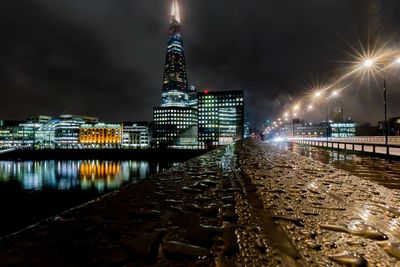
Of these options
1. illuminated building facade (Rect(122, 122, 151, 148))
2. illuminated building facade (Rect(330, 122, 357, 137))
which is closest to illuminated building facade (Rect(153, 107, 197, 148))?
illuminated building facade (Rect(122, 122, 151, 148))

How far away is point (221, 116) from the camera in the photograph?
16775cm

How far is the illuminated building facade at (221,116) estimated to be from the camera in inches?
6412

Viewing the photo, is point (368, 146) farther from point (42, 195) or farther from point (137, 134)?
point (137, 134)

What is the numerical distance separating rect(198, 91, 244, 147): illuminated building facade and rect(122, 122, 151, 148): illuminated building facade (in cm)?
4366

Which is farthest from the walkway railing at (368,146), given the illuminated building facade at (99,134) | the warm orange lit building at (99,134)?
the warm orange lit building at (99,134)

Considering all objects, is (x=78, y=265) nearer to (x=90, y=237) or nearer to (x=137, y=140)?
(x=90, y=237)

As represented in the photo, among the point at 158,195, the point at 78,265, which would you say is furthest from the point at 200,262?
the point at 158,195

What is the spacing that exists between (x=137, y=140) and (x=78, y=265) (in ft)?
572

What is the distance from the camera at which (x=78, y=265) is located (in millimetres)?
1918

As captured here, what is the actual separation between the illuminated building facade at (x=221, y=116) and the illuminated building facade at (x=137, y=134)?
43663 mm

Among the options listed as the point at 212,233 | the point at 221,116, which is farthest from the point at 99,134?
the point at 212,233

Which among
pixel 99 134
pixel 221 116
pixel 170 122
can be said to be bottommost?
pixel 99 134

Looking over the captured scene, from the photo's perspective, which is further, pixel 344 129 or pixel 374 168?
pixel 344 129

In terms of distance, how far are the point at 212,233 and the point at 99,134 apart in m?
181
